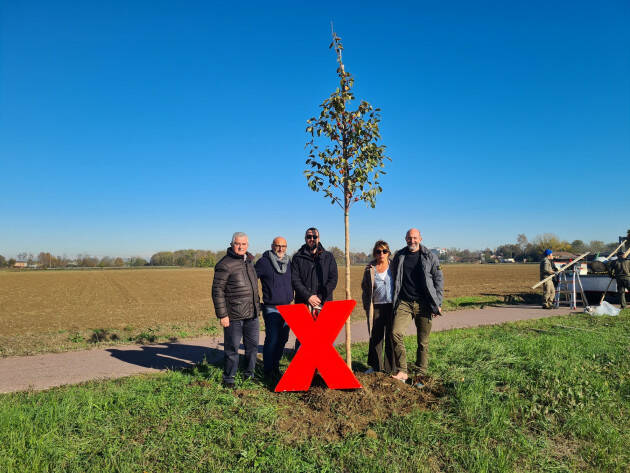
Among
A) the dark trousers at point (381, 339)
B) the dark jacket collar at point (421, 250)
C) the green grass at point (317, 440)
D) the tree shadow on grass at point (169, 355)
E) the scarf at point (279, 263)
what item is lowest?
the tree shadow on grass at point (169, 355)

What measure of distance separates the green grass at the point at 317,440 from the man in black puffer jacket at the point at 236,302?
16.2 inches

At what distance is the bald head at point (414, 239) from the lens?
5.00 meters

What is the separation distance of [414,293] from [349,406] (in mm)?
1735

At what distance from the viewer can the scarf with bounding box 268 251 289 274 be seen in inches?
203

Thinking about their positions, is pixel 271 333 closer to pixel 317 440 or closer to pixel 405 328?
pixel 405 328

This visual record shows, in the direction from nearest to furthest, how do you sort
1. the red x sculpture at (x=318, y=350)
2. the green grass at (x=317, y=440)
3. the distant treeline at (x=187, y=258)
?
the green grass at (x=317, y=440) → the red x sculpture at (x=318, y=350) → the distant treeline at (x=187, y=258)

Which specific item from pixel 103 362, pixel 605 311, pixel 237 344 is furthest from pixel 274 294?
pixel 605 311

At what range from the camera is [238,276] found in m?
4.94

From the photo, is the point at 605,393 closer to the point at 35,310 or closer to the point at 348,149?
the point at 348,149

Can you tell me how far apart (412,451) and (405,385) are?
1.34 metres

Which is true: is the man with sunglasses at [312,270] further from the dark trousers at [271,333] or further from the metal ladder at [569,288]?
the metal ladder at [569,288]

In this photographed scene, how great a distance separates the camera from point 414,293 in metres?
4.98

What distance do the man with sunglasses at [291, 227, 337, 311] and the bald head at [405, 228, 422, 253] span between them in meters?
1.08

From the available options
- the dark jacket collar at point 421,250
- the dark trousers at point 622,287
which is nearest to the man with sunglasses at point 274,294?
the dark jacket collar at point 421,250
